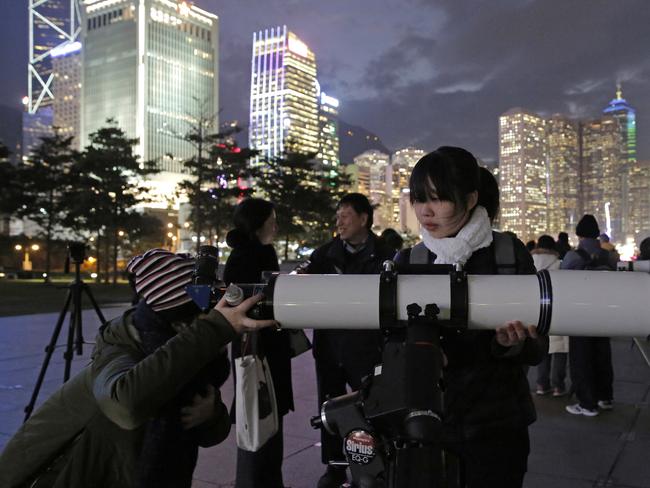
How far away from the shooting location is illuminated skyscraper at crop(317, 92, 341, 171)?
412 ft

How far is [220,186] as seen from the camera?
3158cm

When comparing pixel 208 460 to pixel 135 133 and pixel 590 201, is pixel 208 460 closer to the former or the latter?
pixel 135 133

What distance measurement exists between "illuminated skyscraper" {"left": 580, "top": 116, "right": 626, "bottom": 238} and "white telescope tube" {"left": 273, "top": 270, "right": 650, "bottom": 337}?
405 feet

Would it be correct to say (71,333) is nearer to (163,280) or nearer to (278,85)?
(163,280)

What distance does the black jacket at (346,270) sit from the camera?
11.9ft

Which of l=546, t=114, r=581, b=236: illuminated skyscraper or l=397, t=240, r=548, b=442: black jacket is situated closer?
l=397, t=240, r=548, b=442: black jacket

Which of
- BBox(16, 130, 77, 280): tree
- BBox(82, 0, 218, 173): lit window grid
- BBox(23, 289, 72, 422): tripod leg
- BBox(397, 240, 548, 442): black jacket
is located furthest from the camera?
BBox(82, 0, 218, 173): lit window grid

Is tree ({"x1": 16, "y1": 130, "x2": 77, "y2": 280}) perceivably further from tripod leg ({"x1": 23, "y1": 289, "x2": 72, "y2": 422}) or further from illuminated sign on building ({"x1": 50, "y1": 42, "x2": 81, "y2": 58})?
illuminated sign on building ({"x1": 50, "y1": 42, "x2": 81, "y2": 58})

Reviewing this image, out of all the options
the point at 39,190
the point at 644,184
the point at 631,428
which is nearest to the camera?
the point at 631,428

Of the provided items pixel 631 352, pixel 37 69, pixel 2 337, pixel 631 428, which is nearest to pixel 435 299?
pixel 631 428

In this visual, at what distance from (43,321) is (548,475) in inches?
429

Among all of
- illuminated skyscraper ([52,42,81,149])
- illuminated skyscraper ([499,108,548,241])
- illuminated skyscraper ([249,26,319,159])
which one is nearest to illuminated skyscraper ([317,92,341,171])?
illuminated skyscraper ([249,26,319,159])

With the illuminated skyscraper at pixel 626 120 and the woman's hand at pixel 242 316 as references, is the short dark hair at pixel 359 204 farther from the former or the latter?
the illuminated skyscraper at pixel 626 120

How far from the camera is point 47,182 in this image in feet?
98.8
